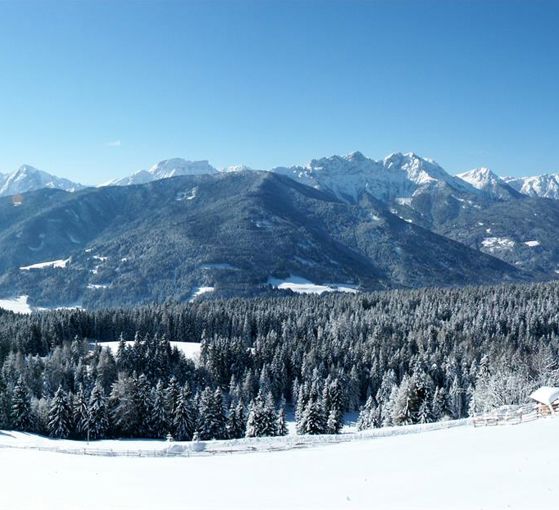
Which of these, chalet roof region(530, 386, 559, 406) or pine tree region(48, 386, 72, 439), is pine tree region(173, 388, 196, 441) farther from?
chalet roof region(530, 386, 559, 406)

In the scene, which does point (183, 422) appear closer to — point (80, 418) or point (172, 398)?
point (172, 398)

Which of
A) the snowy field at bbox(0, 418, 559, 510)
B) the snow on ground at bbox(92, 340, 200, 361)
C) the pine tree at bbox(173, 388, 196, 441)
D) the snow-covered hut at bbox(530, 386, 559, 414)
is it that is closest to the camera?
the snowy field at bbox(0, 418, 559, 510)

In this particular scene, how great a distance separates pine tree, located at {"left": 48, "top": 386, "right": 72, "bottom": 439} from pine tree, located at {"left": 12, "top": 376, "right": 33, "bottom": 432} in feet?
14.0

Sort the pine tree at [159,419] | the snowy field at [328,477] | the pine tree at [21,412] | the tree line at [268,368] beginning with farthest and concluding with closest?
the pine tree at [159,419], the pine tree at [21,412], the tree line at [268,368], the snowy field at [328,477]

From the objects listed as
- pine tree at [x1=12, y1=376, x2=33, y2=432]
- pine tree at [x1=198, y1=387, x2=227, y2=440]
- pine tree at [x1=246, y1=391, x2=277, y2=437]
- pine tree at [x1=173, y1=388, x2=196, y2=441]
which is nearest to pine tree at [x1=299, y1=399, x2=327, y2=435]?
pine tree at [x1=246, y1=391, x2=277, y2=437]

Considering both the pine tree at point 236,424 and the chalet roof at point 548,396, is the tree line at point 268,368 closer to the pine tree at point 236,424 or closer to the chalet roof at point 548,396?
the pine tree at point 236,424

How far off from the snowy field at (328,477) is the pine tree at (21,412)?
141 feet

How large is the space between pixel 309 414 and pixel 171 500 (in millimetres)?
48265

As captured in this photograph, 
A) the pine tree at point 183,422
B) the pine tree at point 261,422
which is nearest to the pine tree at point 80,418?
the pine tree at point 183,422

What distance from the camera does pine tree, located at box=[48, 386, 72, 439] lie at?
77562 mm

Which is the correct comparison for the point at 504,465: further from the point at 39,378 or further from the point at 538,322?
the point at 538,322

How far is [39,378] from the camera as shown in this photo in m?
101

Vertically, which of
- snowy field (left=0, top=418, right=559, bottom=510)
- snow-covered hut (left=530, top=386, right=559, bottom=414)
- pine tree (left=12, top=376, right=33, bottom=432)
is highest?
snow-covered hut (left=530, top=386, right=559, bottom=414)

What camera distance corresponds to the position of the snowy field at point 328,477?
84.8 ft
